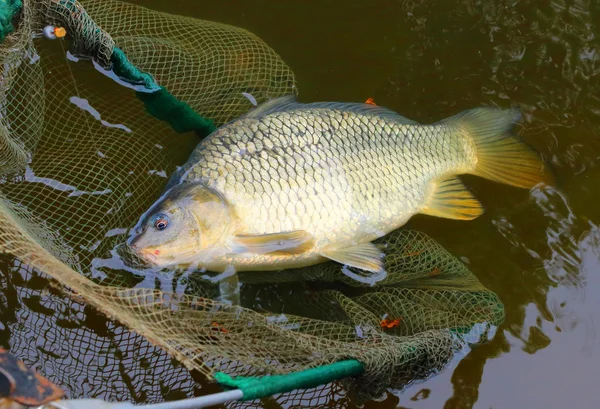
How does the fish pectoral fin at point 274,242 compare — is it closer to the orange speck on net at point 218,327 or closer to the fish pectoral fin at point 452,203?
the orange speck on net at point 218,327

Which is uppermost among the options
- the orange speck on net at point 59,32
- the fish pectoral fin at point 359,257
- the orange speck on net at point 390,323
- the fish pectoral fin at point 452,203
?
the orange speck on net at point 59,32

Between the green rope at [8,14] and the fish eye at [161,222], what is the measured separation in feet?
2.79

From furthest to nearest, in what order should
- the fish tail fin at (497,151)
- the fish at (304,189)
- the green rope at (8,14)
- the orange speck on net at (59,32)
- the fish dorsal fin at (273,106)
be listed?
the fish tail fin at (497,151) → the fish dorsal fin at (273,106) → the orange speck on net at (59,32) → the fish at (304,189) → the green rope at (8,14)

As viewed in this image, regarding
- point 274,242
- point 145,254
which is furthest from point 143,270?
point 274,242

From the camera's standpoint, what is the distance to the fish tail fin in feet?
8.77

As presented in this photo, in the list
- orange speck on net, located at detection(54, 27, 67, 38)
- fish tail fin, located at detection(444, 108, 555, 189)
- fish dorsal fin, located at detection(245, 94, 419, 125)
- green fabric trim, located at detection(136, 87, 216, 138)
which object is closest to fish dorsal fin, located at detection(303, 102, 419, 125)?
fish dorsal fin, located at detection(245, 94, 419, 125)

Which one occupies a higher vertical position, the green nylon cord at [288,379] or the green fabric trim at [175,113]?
the green fabric trim at [175,113]

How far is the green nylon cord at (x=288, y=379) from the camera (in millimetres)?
1492

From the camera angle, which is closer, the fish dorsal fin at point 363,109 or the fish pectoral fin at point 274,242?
the fish pectoral fin at point 274,242

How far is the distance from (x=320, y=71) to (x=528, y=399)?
187 centimetres

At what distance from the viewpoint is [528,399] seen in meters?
2.34

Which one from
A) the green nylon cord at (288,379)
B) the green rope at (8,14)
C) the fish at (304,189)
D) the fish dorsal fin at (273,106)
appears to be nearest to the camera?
the green nylon cord at (288,379)

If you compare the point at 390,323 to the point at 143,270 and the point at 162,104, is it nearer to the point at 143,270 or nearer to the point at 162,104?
the point at 143,270

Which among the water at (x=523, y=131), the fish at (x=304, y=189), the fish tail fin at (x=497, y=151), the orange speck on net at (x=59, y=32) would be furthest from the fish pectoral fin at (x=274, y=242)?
the orange speck on net at (x=59, y=32)
